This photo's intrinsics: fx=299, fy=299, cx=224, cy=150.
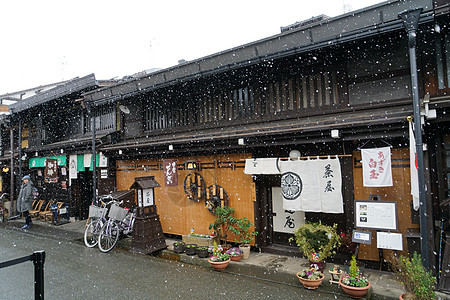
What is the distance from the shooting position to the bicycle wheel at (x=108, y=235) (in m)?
11.4

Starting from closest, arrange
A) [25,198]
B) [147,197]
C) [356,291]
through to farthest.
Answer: [356,291] < [147,197] < [25,198]

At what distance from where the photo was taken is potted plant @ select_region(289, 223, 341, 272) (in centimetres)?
792

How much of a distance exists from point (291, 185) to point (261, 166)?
115 centimetres

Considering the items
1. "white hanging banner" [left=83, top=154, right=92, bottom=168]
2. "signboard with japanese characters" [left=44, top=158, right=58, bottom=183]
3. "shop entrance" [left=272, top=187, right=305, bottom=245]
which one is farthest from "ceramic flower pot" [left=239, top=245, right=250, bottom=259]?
"signboard with japanese characters" [left=44, top=158, right=58, bottom=183]

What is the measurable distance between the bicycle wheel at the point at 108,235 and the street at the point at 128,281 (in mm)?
481

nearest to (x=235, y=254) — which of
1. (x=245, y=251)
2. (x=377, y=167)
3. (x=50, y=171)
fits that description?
(x=245, y=251)

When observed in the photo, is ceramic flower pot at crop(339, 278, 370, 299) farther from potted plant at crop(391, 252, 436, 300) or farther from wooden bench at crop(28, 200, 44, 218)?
wooden bench at crop(28, 200, 44, 218)

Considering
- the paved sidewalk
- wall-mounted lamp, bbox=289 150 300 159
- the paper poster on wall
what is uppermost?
wall-mounted lamp, bbox=289 150 300 159

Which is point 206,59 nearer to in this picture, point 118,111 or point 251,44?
point 251,44

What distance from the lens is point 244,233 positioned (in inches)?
388

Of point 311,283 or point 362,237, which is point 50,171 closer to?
point 311,283

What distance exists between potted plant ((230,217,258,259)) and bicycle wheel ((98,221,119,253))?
15.7 feet

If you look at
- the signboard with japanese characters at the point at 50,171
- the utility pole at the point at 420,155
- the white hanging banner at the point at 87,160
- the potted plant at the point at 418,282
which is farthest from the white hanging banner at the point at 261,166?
the signboard with japanese characters at the point at 50,171

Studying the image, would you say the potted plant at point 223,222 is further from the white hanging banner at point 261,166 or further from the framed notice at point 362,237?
the framed notice at point 362,237
